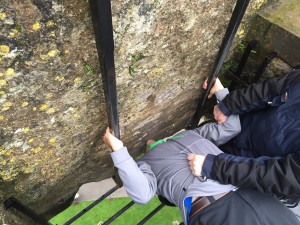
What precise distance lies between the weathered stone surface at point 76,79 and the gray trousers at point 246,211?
0.96m

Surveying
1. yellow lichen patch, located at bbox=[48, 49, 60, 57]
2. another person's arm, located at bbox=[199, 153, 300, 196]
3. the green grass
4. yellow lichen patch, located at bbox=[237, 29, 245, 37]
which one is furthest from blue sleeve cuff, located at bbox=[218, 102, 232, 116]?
the green grass

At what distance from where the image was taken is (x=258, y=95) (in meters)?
2.32

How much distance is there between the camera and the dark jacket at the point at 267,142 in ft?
5.96

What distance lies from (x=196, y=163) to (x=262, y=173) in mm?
423

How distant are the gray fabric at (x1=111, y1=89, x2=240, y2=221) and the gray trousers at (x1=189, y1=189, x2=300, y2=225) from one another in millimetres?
88

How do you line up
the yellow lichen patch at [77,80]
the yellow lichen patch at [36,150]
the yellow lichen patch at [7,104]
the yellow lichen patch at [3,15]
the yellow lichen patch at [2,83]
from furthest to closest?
the yellow lichen patch at [36,150] < the yellow lichen patch at [77,80] < the yellow lichen patch at [7,104] < the yellow lichen patch at [2,83] < the yellow lichen patch at [3,15]

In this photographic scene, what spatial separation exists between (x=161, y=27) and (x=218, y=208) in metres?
1.16

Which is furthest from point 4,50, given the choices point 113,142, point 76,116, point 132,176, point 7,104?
point 132,176

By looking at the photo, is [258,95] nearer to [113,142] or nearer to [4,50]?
[113,142]

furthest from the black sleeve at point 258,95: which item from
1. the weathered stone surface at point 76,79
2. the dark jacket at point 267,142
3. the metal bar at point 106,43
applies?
the metal bar at point 106,43

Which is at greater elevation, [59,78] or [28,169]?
[59,78]

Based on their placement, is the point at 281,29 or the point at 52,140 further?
the point at 281,29

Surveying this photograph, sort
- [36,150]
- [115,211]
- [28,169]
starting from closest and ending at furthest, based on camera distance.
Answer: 1. [36,150]
2. [28,169]
3. [115,211]

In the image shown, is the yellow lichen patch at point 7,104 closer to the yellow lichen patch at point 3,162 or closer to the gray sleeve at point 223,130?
the yellow lichen patch at point 3,162
